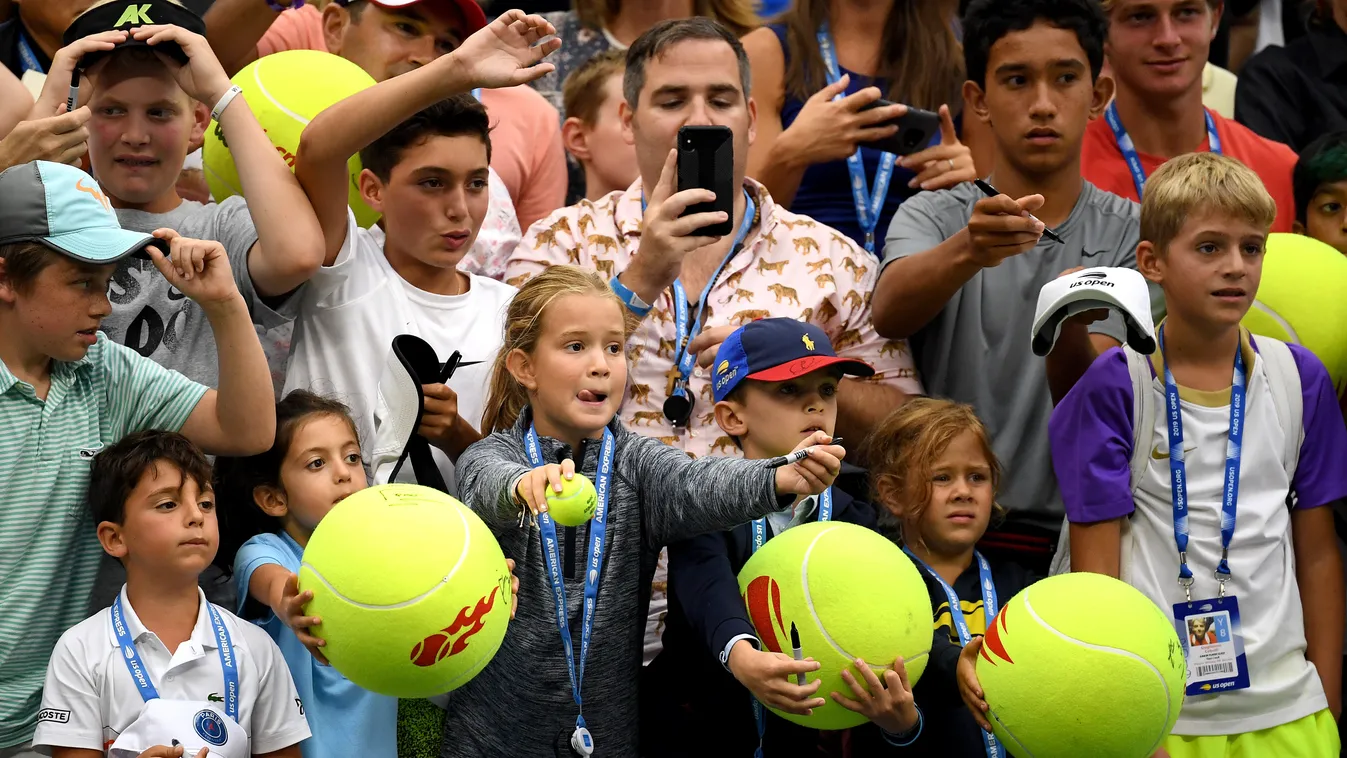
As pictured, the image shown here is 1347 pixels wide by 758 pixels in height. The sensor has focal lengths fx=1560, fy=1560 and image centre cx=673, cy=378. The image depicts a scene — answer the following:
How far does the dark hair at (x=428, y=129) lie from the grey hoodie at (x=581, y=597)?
1007 mm

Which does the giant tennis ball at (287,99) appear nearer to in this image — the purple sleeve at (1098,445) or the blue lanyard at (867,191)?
the blue lanyard at (867,191)

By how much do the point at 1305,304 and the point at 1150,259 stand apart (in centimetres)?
61

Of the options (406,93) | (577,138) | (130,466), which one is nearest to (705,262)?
(406,93)

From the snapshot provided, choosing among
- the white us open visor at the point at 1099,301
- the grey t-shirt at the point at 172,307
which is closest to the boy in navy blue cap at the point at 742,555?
the white us open visor at the point at 1099,301

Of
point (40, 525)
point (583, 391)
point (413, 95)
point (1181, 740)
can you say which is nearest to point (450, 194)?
point (413, 95)

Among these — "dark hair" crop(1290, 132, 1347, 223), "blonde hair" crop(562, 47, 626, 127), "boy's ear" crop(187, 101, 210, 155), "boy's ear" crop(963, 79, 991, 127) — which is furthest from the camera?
"blonde hair" crop(562, 47, 626, 127)

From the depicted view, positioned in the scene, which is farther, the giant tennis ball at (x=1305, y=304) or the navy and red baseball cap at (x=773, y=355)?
the giant tennis ball at (x=1305, y=304)

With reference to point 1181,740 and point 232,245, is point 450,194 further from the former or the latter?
point 1181,740

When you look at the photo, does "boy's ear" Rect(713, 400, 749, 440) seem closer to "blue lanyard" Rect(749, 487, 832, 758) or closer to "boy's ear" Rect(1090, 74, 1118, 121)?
"blue lanyard" Rect(749, 487, 832, 758)

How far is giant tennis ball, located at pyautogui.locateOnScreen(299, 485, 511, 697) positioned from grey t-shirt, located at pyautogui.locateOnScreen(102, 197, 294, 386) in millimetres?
1058

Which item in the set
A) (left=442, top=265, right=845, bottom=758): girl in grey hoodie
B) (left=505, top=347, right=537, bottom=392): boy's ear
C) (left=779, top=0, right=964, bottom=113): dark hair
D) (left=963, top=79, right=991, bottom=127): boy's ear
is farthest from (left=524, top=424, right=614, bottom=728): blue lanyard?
(left=779, top=0, right=964, bottom=113): dark hair

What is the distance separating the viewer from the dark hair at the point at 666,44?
16.6ft

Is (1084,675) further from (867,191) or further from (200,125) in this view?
(200,125)

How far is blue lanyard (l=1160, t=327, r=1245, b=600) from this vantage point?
4383 millimetres
